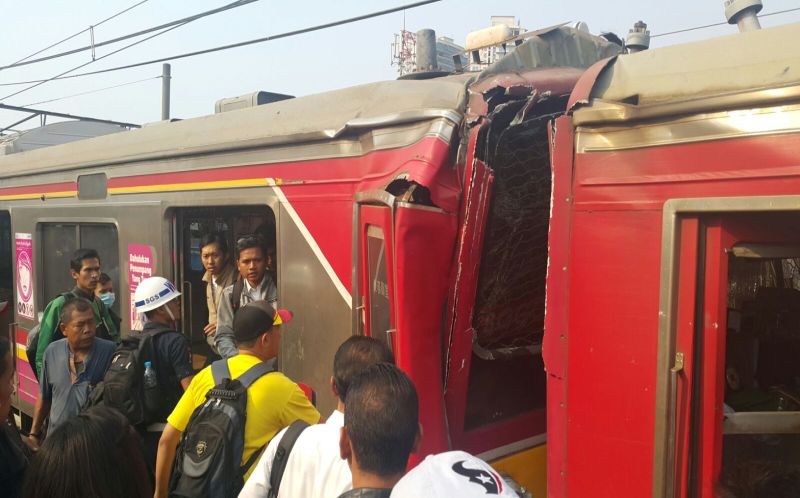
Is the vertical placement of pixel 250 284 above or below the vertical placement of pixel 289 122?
below

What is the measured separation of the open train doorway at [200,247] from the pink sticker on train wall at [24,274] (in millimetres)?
1547

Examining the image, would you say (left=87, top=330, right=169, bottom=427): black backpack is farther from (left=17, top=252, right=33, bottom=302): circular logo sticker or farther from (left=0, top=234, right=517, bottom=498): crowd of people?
(left=17, top=252, right=33, bottom=302): circular logo sticker

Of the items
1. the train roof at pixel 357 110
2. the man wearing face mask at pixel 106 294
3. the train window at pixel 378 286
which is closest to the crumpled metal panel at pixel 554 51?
the train roof at pixel 357 110

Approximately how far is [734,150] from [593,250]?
0.52 meters

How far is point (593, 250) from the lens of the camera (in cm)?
212

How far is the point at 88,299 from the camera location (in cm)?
437

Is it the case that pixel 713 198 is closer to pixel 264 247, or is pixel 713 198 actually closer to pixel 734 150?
pixel 734 150

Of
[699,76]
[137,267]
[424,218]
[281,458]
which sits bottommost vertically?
[281,458]

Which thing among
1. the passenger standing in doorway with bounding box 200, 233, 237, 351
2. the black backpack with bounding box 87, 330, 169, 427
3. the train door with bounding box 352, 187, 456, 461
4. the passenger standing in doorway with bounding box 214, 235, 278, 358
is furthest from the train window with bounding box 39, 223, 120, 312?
the train door with bounding box 352, 187, 456, 461

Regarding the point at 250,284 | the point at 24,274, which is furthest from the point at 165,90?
the point at 250,284

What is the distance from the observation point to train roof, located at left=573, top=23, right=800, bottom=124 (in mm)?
1823

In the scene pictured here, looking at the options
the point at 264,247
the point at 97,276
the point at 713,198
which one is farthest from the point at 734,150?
the point at 97,276

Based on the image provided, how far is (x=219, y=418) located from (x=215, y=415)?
19 mm

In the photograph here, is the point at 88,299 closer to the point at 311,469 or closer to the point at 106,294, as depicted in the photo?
the point at 106,294
